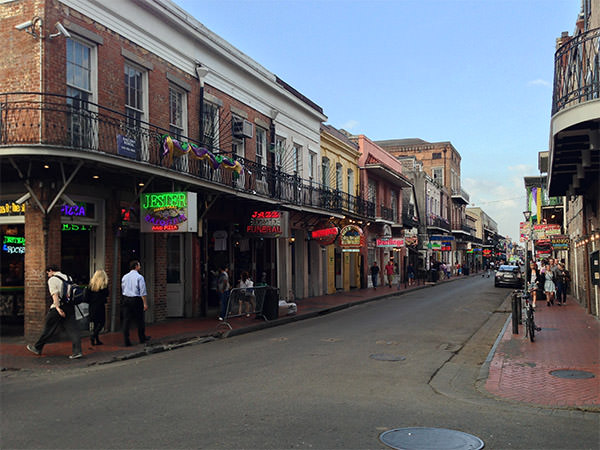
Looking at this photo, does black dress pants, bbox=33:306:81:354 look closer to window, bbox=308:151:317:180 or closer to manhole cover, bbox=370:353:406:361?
manhole cover, bbox=370:353:406:361

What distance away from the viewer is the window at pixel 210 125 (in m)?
17.6

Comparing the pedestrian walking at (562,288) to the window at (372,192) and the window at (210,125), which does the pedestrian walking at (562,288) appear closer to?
the window at (210,125)

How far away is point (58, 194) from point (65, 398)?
5.46m

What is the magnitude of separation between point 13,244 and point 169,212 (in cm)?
392

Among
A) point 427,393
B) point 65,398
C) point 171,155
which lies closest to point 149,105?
point 171,155

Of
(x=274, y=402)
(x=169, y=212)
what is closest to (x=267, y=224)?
(x=169, y=212)

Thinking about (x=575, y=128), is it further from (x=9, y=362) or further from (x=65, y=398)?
(x=9, y=362)

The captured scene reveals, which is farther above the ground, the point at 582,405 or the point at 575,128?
the point at 575,128

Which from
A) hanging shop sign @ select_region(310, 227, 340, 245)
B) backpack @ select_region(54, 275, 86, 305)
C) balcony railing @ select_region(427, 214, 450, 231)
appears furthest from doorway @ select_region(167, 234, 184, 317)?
balcony railing @ select_region(427, 214, 450, 231)

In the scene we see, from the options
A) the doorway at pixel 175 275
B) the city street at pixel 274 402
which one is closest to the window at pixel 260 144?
the doorway at pixel 175 275

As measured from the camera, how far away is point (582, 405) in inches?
263

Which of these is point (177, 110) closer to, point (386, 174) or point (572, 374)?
point (572, 374)

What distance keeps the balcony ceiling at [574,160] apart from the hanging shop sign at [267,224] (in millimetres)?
8392

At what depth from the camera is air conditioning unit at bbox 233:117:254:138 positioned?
63.3ft
